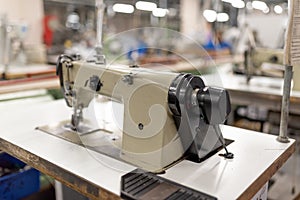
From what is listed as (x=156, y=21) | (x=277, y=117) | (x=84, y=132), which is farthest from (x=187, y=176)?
(x=156, y=21)

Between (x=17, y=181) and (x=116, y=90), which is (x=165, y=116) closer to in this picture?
(x=116, y=90)

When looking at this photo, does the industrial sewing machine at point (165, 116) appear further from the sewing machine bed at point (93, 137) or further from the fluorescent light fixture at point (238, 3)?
the fluorescent light fixture at point (238, 3)

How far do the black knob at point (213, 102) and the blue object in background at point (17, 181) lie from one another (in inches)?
49.1

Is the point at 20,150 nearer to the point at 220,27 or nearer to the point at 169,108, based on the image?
the point at 169,108

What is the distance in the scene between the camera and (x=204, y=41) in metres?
6.36

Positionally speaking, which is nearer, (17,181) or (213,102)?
(213,102)

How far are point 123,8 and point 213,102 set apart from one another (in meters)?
6.13

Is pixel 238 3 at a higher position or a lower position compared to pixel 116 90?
higher

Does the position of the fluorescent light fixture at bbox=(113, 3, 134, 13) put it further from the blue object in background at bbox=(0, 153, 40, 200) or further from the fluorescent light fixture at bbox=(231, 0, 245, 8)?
the blue object in background at bbox=(0, 153, 40, 200)

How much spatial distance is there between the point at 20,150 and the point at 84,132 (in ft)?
0.98

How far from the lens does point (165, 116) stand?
3.49ft

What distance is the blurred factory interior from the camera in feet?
3.64

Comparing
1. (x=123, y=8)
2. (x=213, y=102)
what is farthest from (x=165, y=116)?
(x=123, y=8)

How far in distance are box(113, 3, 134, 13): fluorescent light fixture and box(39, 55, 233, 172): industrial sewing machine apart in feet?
17.7
